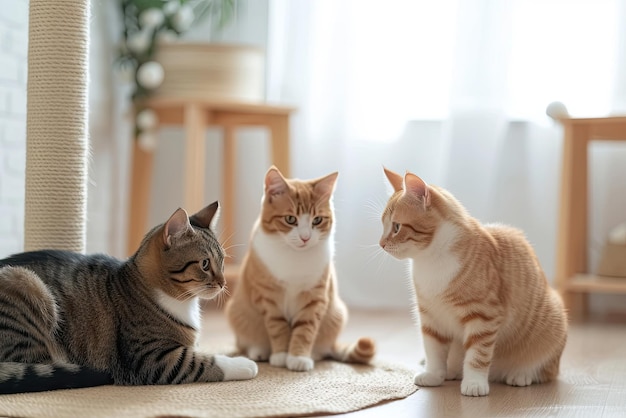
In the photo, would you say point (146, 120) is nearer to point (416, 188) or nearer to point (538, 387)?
point (416, 188)

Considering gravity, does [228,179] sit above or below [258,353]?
above

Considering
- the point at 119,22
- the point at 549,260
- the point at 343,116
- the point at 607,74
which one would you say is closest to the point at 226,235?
the point at 343,116

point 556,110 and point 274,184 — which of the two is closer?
point 274,184

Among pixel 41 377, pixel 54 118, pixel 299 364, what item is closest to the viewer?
pixel 41 377

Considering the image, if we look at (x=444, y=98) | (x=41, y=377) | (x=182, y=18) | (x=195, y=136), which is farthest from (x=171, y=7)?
(x=41, y=377)

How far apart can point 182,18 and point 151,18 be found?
0.13 m

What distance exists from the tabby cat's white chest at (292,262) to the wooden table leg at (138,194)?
4.76 ft

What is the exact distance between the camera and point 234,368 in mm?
2123

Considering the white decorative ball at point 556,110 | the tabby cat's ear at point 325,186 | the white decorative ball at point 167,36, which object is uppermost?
the white decorative ball at point 167,36

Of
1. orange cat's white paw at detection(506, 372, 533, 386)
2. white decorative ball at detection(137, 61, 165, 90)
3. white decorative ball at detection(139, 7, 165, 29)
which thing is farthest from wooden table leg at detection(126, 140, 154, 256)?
orange cat's white paw at detection(506, 372, 533, 386)

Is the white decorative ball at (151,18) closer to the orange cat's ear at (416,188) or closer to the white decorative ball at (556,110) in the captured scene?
the white decorative ball at (556,110)

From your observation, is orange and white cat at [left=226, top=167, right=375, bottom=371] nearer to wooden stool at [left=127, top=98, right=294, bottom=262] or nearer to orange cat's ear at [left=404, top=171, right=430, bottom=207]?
orange cat's ear at [left=404, top=171, right=430, bottom=207]

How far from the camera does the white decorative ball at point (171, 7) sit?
12.0 ft

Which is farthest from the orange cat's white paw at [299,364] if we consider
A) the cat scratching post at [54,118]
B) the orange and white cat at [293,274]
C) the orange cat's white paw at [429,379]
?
the cat scratching post at [54,118]
